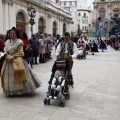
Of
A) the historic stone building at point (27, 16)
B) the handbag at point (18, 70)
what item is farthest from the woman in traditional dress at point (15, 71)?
the historic stone building at point (27, 16)

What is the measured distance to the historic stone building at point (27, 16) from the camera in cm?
1980

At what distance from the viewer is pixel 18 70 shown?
5426 mm

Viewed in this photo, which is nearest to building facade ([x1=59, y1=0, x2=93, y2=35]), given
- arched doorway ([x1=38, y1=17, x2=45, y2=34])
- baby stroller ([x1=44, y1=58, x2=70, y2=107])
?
arched doorway ([x1=38, y1=17, x2=45, y2=34])

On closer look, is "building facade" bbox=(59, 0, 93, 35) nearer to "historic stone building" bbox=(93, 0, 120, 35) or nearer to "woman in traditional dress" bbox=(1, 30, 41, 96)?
"historic stone building" bbox=(93, 0, 120, 35)

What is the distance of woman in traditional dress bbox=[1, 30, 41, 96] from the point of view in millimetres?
5473

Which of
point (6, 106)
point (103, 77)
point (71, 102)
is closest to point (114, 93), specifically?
point (71, 102)

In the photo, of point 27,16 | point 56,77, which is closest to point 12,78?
point 56,77

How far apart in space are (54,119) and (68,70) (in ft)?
4.85

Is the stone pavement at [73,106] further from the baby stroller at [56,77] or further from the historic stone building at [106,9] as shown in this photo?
the historic stone building at [106,9]

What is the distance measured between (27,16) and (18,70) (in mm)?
19023

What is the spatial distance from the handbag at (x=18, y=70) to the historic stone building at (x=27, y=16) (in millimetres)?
6527

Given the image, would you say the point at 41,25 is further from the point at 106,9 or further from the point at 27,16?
the point at 106,9

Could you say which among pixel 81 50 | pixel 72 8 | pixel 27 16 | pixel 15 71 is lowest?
pixel 15 71

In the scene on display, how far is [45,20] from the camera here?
30.1 metres
